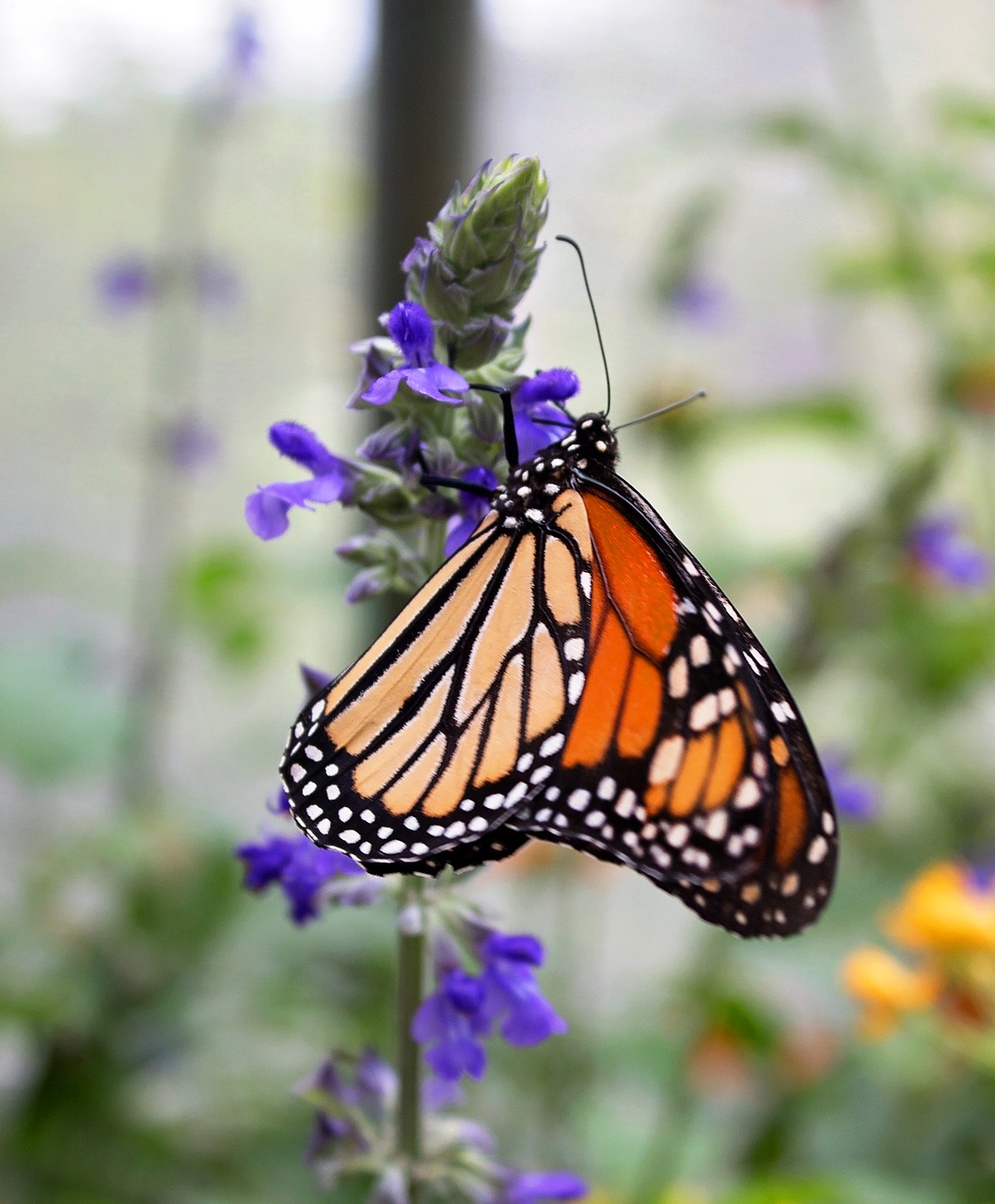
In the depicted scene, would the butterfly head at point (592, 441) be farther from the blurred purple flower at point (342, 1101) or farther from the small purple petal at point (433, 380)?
the blurred purple flower at point (342, 1101)

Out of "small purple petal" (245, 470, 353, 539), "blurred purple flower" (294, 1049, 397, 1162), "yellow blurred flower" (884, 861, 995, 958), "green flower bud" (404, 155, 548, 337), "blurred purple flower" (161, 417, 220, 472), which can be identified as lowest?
"blurred purple flower" (294, 1049, 397, 1162)

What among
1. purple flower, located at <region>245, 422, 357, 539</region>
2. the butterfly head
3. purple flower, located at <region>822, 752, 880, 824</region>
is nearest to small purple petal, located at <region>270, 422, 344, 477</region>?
purple flower, located at <region>245, 422, 357, 539</region>

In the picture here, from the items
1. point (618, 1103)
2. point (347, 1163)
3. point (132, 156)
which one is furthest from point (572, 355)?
point (347, 1163)

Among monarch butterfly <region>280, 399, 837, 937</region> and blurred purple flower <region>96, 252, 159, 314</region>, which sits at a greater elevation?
blurred purple flower <region>96, 252, 159, 314</region>

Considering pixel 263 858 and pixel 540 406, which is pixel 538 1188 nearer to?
pixel 263 858

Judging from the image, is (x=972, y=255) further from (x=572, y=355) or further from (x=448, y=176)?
(x=448, y=176)

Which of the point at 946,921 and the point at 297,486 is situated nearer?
the point at 297,486

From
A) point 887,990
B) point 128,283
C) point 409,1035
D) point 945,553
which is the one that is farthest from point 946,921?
point 128,283

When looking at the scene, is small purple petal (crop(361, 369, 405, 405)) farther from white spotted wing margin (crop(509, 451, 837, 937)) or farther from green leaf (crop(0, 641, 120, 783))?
green leaf (crop(0, 641, 120, 783))

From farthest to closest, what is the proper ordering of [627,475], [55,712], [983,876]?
[627,475] → [55,712] → [983,876]
